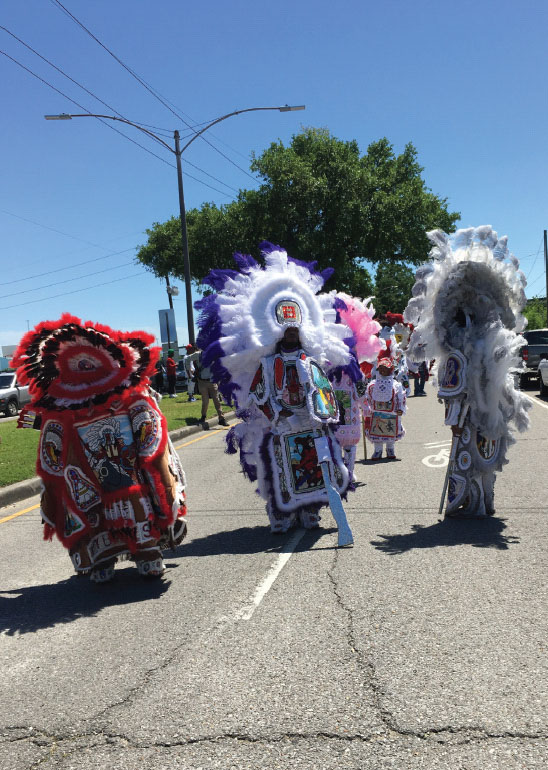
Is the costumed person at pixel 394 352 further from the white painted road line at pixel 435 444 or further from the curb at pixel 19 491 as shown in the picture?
the curb at pixel 19 491

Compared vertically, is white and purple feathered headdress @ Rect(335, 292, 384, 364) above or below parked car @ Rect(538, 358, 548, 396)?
above

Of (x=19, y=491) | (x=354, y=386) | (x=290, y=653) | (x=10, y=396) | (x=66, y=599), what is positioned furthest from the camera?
(x=10, y=396)

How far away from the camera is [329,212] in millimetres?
33688

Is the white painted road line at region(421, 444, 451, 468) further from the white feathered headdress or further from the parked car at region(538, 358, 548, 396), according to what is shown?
the parked car at region(538, 358, 548, 396)

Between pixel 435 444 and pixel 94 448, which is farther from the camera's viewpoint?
pixel 435 444

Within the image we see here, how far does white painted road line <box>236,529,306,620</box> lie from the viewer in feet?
14.8

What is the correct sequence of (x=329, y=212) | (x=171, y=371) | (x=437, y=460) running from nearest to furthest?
(x=437, y=460) < (x=171, y=371) < (x=329, y=212)

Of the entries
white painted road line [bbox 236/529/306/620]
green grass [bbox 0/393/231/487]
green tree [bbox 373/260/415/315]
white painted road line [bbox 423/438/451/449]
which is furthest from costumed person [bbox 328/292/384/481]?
green tree [bbox 373/260/415/315]

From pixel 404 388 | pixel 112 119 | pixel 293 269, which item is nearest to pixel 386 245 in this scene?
pixel 112 119

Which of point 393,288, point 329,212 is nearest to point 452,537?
point 329,212

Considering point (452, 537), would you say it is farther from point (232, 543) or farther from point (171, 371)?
point (171, 371)

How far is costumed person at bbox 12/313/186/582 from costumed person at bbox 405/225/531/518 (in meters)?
2.96

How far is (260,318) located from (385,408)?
4.50 m

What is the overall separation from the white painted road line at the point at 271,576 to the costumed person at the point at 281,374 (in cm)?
27
